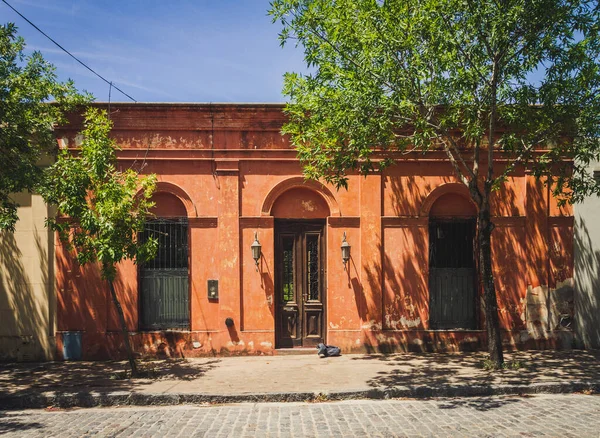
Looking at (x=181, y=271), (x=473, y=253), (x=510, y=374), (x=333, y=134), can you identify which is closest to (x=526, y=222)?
(x=473, y=253)

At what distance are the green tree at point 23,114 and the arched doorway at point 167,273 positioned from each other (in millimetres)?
2509

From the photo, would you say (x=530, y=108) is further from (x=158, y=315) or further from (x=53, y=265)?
(x=53, y=265)

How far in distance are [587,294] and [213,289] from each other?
794 cm

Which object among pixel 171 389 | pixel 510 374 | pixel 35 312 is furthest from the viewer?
pixel 35 312

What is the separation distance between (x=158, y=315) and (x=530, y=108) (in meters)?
8.28

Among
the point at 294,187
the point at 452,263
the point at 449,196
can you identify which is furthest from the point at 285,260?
the point at 449,196

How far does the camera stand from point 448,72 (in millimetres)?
8805

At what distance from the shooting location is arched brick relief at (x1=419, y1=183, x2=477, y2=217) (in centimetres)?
1125

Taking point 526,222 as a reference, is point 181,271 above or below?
below

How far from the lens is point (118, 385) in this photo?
8734 mm

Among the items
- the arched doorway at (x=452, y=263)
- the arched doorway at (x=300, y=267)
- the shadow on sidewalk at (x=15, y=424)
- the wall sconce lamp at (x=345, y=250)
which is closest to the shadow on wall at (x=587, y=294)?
the arched doorway at (x=452, y=263)

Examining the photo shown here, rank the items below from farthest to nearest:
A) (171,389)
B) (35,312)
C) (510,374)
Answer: (35,312) → (510,374) → (171,389)

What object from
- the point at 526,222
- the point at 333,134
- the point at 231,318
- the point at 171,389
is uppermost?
the point at 333,134

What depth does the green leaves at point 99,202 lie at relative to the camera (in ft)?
28.3
